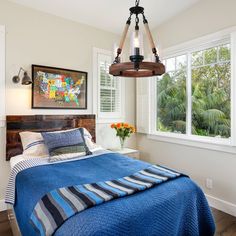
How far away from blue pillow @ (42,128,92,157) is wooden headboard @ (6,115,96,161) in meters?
0.43

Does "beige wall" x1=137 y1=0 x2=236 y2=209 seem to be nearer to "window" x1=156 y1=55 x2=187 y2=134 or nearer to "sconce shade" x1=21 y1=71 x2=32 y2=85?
"window" x1=156 y1=55 x2=187 y2=134

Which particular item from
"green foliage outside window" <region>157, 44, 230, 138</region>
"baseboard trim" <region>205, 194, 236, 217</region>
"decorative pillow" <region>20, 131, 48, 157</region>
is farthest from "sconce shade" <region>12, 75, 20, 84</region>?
"baseboard trim" <region>205, 194, 236, 217</region>

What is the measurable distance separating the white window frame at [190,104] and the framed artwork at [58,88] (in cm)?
134

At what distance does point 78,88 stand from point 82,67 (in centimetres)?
38

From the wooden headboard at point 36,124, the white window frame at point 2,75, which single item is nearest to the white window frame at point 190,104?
the wooden headboard at point 36,124

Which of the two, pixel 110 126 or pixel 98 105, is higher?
pixel 98 105

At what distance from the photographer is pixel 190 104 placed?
3.05m

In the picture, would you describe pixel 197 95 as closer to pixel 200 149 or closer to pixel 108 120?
pixel 200 149

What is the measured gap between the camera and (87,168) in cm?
198

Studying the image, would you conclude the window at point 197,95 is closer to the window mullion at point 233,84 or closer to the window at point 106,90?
the window mullion at point 233,84

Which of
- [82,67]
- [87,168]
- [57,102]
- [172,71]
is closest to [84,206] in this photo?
[87,168]

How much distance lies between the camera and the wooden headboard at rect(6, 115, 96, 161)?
Result: 8.60 ft

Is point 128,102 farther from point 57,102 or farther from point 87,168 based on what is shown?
point 87,168

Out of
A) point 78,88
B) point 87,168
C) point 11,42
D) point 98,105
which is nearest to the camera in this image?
point 87,168
